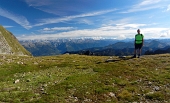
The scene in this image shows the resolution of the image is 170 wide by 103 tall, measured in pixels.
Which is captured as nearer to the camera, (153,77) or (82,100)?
(82,100)

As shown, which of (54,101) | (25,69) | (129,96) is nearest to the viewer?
(54,101)

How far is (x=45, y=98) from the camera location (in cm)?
1545

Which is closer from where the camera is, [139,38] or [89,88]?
[89,88]

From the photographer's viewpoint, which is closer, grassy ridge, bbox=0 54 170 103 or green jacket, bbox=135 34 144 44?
grassy ridge, bbox=0 54 170 103

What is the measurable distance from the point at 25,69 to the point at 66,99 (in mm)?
14081

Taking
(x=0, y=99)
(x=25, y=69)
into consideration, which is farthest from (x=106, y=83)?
(x=25, y=69)

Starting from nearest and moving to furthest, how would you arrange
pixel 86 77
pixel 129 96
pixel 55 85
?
1. pixel 129 96
2. pixel 55 85
3. pixel 86 77

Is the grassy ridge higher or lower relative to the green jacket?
lower

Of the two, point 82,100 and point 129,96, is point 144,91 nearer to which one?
point 129,96

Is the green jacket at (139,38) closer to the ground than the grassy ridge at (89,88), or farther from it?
farther from it

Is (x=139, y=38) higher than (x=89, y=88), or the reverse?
(x=139, y=38)

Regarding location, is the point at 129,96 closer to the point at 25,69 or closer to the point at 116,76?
the point at 116,76

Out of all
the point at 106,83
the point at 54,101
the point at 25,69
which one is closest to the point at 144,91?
the point at 106,83

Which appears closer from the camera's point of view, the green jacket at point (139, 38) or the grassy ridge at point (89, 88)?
the grassy ridge at point (89, 88)
